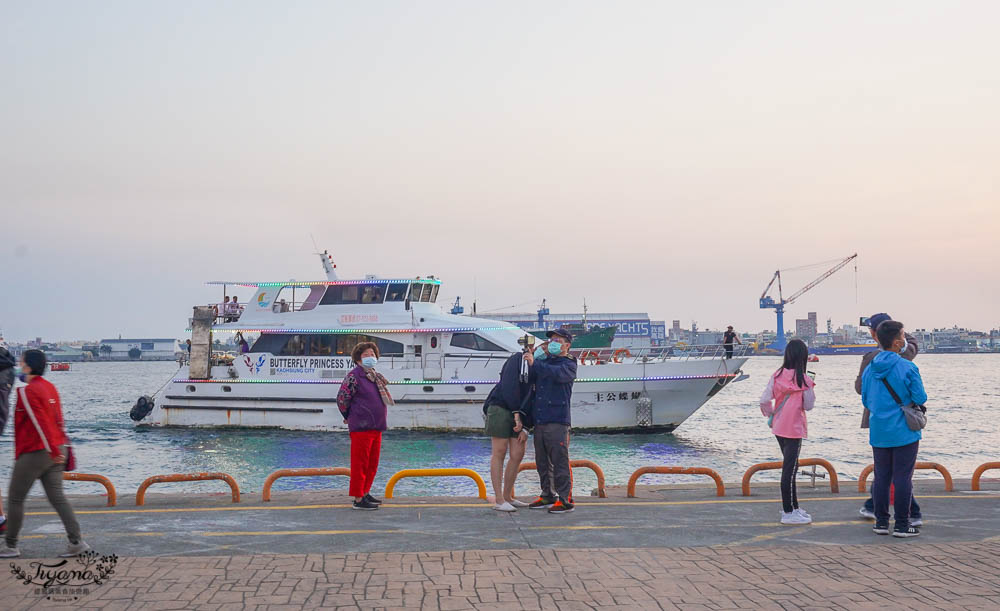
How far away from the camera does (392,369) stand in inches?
970

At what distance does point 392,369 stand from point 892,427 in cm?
1908

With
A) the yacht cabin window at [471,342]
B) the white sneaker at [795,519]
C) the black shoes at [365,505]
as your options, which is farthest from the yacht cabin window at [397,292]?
the white sneaker at [795,519]

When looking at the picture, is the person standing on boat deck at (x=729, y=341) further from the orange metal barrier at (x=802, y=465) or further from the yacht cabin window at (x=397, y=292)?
the orange metal barrier at (x=802, y=465)

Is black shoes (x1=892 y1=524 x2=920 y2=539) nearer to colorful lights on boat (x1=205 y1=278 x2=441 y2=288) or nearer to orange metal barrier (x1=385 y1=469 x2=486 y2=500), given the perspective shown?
orange metal barrier (x1=385 y1=469 x2=486 y2=500)

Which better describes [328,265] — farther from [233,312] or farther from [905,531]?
[905,531]

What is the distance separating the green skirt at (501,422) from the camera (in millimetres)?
7652

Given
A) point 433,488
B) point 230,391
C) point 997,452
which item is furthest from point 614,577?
point 997,452

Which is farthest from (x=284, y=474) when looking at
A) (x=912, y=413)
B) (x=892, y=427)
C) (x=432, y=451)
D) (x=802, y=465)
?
(x=432, y=451)

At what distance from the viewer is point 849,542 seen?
640 centimetres

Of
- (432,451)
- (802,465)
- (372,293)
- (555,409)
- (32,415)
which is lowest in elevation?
(432,451)

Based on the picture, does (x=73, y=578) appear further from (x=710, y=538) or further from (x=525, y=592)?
(x=710, y=538)

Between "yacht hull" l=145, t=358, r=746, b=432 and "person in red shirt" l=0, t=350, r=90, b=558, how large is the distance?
57.9 feet

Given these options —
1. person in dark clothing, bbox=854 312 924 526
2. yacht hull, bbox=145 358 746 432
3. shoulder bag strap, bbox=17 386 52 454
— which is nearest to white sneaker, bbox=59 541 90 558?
shoulder bag strap, bbox=17 386 52 454

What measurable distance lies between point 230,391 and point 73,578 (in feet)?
67.7
